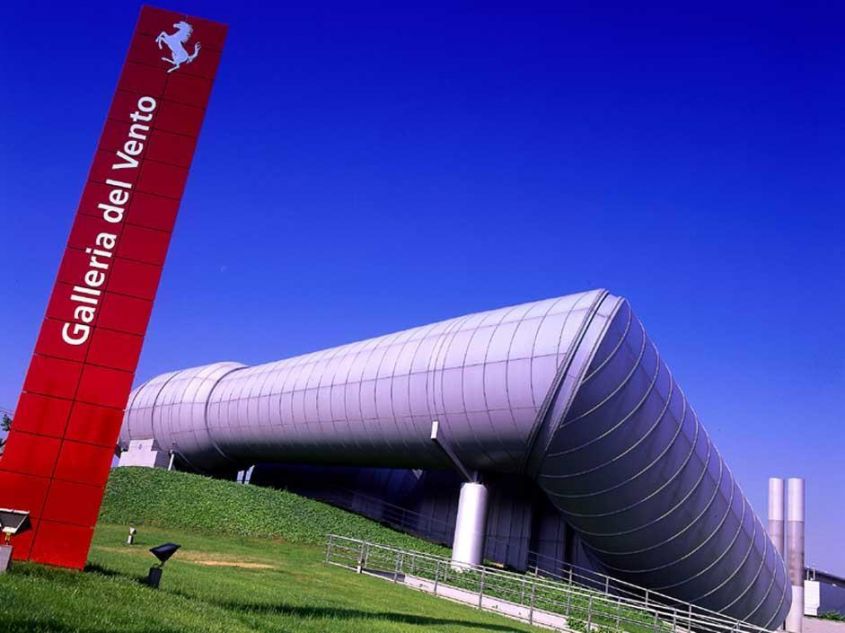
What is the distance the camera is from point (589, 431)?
3112 cm

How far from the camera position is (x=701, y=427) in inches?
1362

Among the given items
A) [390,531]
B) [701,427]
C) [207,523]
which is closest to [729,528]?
[701,427]

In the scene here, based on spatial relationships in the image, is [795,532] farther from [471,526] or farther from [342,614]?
[342,614]

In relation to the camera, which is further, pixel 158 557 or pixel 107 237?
pixel 107 237

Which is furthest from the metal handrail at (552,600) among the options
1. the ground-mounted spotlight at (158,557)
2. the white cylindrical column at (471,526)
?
the ground-mounted spotlight at (158,557)

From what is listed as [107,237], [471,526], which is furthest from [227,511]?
[107,237]

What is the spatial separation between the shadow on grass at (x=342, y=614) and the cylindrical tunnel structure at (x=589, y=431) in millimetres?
13708

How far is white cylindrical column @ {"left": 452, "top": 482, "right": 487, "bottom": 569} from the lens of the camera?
34344 millimetres

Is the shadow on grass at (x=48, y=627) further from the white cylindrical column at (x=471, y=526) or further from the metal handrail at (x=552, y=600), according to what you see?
the white cylindrical column at (x=471, y=526)

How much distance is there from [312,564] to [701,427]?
17.8 m

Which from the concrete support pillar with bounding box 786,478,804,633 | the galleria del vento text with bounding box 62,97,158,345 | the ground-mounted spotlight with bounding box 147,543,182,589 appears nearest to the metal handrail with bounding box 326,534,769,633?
the ground-mounted spotlight with bounding box 147,543,182,589

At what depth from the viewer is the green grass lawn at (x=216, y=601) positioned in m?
10.2

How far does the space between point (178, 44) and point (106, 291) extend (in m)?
5.90

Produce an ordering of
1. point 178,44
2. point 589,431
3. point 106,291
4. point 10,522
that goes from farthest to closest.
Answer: point 589,431 < point 178,44 < point 106,291 < point 10,522
